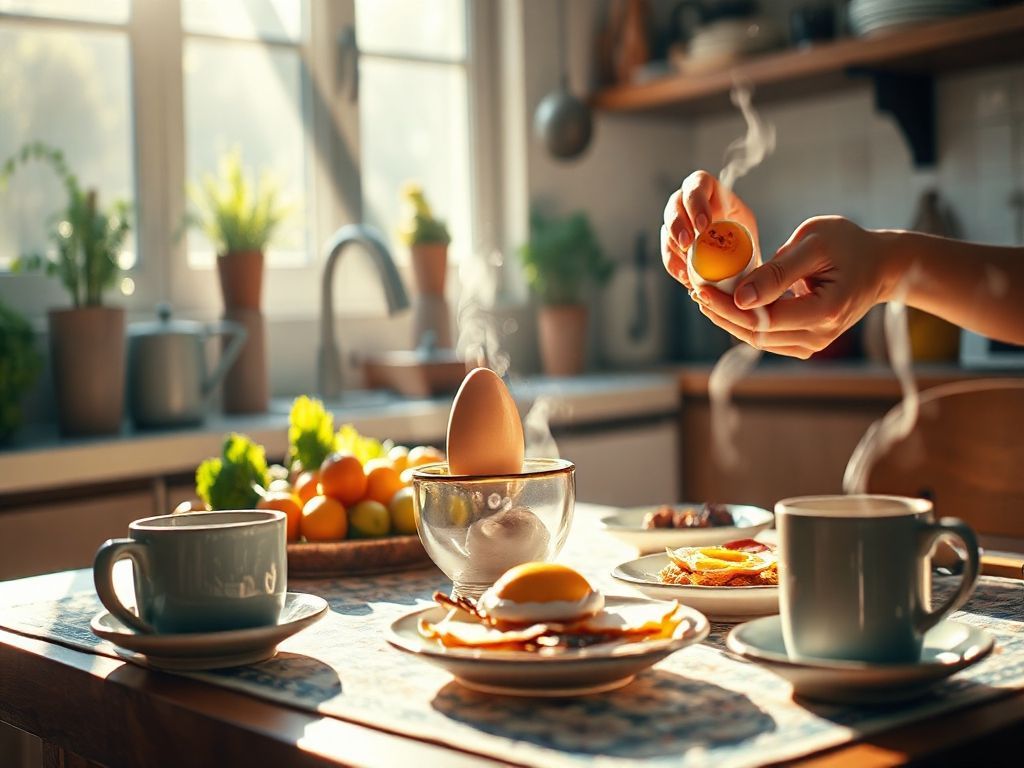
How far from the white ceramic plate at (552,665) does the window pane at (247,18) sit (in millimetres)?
2447

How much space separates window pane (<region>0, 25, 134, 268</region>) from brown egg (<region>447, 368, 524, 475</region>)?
1.86m

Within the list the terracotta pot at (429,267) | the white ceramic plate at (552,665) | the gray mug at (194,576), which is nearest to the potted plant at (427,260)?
the terracotta pot at (429,267)

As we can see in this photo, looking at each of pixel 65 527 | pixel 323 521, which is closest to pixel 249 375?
pixel 65 527

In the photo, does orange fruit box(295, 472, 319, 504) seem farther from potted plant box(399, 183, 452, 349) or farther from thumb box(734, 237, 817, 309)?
potted plant box(399, 183, 452, 349)

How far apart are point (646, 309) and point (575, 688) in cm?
281

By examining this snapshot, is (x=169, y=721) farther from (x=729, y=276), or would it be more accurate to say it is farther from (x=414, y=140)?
(x=414, y=140)

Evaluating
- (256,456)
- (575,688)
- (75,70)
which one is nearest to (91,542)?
(256,456)

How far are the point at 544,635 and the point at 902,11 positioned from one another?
2326 millimetres

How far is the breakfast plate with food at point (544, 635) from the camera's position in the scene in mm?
699

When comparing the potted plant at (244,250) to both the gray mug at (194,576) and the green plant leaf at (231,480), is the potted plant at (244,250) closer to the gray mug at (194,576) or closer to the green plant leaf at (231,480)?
the green plant leaf at (231,480)

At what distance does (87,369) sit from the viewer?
2.26m

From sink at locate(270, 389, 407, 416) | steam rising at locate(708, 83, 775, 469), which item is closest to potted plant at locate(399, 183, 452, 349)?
sink at locate(270, 389, 407, 416)

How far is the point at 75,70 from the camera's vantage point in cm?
268

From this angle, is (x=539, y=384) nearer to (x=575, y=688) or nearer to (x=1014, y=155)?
(x=1014, y=155)
